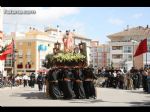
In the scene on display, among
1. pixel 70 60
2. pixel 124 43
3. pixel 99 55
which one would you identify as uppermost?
pixel 124 43

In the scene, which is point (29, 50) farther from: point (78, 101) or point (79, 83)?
point (78, 101)

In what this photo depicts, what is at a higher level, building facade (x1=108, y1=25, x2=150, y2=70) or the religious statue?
building facade (x1=108, y1=25, x2=150, y2=70)

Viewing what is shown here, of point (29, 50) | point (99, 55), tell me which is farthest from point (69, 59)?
point (99, 55)

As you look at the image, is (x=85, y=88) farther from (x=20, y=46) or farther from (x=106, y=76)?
(x=20, y=46)

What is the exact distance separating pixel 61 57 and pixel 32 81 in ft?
59.2

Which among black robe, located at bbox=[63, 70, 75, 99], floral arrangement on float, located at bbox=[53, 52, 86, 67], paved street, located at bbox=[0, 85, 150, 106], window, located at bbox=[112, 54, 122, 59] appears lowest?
paved street, located at bbox=[0, 85, 150, 106]

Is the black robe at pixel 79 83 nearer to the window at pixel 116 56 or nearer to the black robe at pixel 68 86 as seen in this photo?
the black robe at pixel 68 86

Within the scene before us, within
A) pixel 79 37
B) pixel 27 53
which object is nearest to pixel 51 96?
pixel 27 53

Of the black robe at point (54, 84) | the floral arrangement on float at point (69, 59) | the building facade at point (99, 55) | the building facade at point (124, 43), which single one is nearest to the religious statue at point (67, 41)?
the floral arrangement on float at point (69, 59)

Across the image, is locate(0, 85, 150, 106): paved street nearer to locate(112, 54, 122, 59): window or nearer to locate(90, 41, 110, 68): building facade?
locate(112, 54, 122, 59): window

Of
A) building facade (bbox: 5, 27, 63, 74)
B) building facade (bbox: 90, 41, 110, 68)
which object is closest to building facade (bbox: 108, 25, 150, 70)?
building facade (bbox: 5, 27, 63, 74)

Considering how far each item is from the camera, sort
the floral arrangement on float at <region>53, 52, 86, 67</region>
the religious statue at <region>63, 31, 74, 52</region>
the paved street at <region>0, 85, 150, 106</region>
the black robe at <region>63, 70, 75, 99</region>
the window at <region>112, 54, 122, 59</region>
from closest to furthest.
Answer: the paved street at <region>0, 85, 150, 106</region> → the black robe at <region>63, 70, 75, 99</region> → the floral arrangement on float at <region>53, 52, 86, 67</region> → the religious statue at <region>63, 31, 74, 52</region> → the window at <region>112, 54, 122, 59</region>

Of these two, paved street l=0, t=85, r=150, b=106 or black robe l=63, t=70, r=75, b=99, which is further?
black robe l=63, t=70, r=75, b=99

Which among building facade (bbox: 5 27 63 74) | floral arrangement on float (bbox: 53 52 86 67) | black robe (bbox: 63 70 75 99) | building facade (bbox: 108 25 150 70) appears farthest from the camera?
building facade (bbox: 108 25 150 70)
